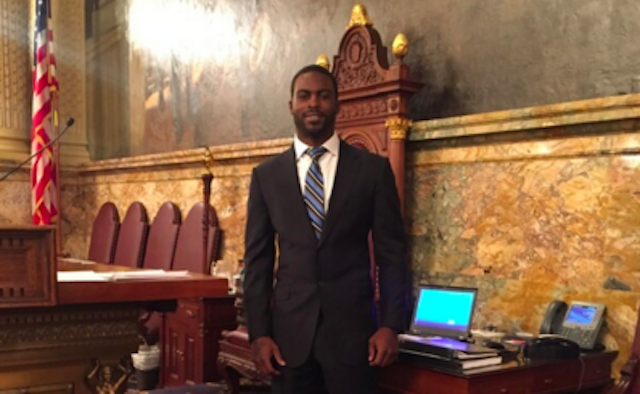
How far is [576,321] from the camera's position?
287cm

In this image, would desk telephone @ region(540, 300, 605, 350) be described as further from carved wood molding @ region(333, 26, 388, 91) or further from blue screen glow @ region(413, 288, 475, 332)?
carved wood molding @ region(333, 26, 388, 91)

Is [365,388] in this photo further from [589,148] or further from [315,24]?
[315,24]

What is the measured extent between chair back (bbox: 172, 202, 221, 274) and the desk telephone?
2.94m

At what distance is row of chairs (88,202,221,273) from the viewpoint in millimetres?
5426

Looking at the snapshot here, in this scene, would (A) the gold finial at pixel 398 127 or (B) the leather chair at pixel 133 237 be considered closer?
(A) the gold finial at pixel 398 127

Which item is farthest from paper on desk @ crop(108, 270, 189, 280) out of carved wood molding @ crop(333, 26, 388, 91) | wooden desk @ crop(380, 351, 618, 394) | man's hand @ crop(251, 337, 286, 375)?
carved wood molding @ crop(333, 26, 388, 91)

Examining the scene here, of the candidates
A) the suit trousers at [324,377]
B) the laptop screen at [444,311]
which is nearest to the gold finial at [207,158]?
the laptop screen at [444,311]

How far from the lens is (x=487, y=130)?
3.31 m

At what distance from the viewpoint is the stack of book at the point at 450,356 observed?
2463 millimetres

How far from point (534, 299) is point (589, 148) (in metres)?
0.70

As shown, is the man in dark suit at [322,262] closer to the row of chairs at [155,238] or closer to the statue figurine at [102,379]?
the statue figurine at [102,379]

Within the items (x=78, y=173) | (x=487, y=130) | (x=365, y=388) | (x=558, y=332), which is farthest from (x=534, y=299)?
(x=78, y=173)

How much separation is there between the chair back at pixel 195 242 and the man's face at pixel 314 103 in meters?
3.11

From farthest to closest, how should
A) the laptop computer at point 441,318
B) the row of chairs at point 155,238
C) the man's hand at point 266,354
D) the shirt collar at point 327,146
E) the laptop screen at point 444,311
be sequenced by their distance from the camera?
the row of chairs at point 155,238, the laptop screen at point 444,311, the laptop computer at point 441,318, the shirt collar at point 327,146, the man's hand at point 266,354
